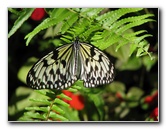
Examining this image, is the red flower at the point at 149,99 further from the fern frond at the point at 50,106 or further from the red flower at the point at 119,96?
the fern frond at the point at 50,106

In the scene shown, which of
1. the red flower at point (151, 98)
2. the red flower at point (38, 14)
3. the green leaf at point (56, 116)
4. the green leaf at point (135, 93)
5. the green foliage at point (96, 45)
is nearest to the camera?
the green foliage at point (96, 45)

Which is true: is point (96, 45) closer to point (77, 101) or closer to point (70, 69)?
point (70, 69)

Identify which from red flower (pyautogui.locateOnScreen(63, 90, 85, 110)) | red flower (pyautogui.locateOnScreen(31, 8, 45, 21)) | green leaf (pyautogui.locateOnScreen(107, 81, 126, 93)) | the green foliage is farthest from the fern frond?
green leaf (pyautogui.locateOnScreen(107, 81, 126, 93))

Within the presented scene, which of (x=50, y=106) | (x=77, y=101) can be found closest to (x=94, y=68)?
(x=50, y=106)

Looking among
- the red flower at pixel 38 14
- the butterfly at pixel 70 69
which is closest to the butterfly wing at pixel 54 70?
the butterfly at pixel 70 69
